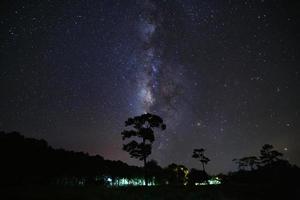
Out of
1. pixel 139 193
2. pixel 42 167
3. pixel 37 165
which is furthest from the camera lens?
pixel 42 167

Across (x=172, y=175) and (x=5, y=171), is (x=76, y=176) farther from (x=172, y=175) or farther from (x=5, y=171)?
(x=172, y=175)

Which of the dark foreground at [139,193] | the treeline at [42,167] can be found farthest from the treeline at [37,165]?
the dark foreground at [139,193]

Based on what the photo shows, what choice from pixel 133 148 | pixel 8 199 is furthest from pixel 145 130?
pixel 8 199

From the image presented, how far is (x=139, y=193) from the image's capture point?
32344mm

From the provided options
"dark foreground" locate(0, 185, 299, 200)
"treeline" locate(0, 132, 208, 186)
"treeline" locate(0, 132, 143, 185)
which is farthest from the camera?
"treeline" locate(0, 132, 208, 186)

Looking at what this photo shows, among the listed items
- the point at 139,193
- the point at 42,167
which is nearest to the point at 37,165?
the point at 42,167

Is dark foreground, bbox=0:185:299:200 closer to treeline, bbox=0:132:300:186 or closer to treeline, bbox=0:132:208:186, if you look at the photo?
treeline, bbox=0:132:300:186

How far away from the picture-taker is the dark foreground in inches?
945

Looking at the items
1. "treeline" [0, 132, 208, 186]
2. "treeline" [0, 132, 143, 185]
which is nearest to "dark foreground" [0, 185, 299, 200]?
"treeline" [0, 132, 208, 186]

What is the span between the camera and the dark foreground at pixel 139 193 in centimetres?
2400

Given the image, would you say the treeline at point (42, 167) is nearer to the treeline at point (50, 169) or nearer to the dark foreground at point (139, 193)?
the treeline at point (50, 169)

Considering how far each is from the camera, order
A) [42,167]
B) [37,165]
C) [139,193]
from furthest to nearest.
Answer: [42,167], [37,165], [139,193]

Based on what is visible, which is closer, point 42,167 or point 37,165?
point 37,165

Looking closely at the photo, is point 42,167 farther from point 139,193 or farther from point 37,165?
point 139,193
